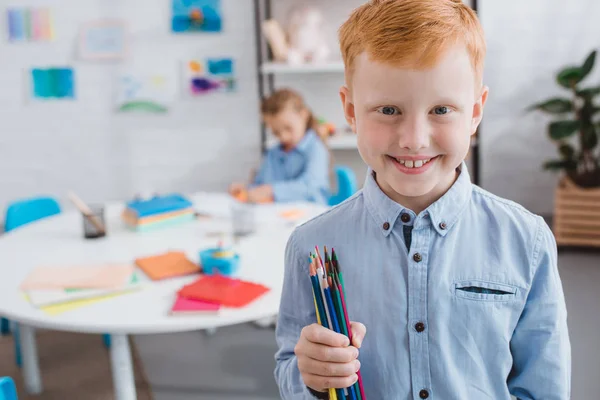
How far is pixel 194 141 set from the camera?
430 cm

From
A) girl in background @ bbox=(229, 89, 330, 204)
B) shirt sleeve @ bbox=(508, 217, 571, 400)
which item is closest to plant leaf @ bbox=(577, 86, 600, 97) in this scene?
girl in background @ bbox=(229, 89, 330, 204)

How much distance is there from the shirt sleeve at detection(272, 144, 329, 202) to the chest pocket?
1845 millimetres

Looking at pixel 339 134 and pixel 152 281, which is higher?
pixel 339 134

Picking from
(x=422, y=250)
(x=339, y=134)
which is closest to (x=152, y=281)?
(x=422, y=250)

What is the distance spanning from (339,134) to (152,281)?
7.96ft

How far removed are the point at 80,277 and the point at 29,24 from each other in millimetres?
3084

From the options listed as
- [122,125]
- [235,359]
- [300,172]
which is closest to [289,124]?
[300,172]

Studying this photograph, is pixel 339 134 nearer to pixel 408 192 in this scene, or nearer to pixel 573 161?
pixel 573 161

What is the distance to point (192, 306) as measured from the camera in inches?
58.4

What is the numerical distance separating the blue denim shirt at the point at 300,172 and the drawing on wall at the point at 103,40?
171 cm

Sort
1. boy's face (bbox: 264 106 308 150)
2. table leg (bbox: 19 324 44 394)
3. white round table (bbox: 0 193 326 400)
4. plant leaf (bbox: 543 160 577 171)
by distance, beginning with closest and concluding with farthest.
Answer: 1. white round table (bbox: 0 193 326 400)
2. table leg (bbox: 19 324 44 394)
3. boy's face (bbox: 264 106 308 150)
4. plant leaf (bbox: 543 160 577 171)

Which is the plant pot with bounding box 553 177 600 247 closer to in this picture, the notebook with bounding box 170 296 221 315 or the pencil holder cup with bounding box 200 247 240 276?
the pencil holder cup with bounding box 200 247 240 276

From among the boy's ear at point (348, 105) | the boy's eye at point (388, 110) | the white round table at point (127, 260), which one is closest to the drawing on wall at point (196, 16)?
the white round table at point (127, 260)

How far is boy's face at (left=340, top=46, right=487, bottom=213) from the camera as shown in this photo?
746 millimetres
